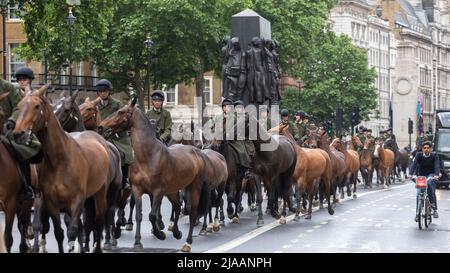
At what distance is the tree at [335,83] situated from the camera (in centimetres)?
10325

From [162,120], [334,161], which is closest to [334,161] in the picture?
[334,161]

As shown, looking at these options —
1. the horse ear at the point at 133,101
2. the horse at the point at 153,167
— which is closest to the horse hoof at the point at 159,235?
the horse at the point at 153,167

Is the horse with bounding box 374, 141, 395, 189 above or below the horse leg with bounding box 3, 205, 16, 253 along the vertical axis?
below

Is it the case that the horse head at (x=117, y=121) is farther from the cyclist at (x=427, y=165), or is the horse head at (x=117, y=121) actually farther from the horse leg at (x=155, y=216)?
the cyclist at (x=427, y=165)

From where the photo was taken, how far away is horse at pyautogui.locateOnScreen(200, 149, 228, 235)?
70.7 feet

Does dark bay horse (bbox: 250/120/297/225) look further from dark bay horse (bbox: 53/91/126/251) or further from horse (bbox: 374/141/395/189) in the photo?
horse (bbox: 374/141/395/189)

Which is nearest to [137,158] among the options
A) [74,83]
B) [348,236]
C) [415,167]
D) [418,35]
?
[348,236]

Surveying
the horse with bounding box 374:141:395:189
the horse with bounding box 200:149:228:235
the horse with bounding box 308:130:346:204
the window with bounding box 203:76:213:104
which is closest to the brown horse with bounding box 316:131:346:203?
the horse with bounding box 308:130:346:204

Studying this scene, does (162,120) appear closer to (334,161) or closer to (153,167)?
(153,167)

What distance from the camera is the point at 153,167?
19.8m

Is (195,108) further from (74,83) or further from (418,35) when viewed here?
(418,35)

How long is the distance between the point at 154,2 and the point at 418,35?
123296mm

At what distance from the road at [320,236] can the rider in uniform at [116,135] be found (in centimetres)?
123

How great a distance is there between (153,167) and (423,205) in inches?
314
